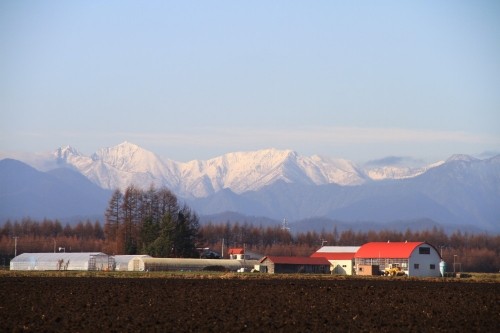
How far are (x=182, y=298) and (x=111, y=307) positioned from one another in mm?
6148

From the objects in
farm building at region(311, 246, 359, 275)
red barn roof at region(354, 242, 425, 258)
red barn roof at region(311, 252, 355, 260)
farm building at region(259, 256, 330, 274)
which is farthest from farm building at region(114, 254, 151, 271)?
red barn roof at region(311, 252, 355, 260)

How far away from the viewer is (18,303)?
1736 inches

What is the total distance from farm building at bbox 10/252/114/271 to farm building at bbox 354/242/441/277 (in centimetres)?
3027

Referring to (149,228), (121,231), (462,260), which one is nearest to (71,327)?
(149,228)

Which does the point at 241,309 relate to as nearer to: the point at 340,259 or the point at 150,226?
the point at 340,259

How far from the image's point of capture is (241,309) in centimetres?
4244

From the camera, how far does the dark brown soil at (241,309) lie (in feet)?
118

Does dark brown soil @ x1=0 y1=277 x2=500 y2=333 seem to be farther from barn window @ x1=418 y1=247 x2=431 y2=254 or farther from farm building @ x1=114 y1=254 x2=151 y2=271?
barn window @ x1=418 y1=247 x2=431 y2=254

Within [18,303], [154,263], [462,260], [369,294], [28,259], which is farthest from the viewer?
[462,260]

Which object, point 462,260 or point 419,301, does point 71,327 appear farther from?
point 462,260

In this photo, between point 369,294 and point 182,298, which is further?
point 369,294

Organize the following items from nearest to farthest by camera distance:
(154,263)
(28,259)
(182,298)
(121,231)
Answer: (182,298)
(154,263)
(28,259)
(121,231)

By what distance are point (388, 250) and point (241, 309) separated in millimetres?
79274

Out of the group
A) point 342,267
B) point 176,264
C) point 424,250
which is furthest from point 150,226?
point 424,250
